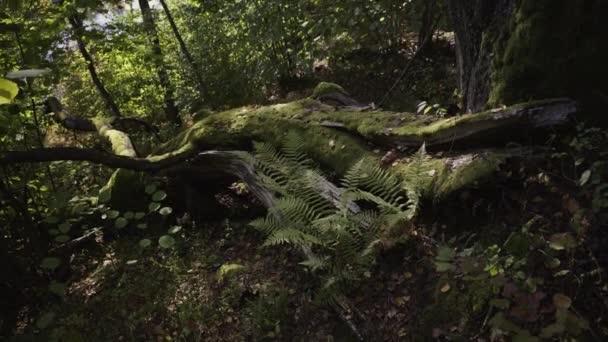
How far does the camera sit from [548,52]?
3.20 metres

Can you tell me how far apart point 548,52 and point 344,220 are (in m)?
1.95

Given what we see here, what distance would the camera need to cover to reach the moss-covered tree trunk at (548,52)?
305cm

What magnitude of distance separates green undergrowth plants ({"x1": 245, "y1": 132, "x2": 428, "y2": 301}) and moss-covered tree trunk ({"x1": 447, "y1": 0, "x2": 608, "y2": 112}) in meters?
0.92

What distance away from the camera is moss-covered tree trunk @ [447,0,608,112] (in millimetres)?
3049

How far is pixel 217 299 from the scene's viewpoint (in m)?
4.03

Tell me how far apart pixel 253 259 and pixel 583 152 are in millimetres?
3060

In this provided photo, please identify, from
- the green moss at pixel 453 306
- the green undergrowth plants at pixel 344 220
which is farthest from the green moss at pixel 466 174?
the green moss at pixel 453 306

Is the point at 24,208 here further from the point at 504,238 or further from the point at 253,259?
the point at 504,238

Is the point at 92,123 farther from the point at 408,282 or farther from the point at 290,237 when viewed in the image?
the point at 408,282

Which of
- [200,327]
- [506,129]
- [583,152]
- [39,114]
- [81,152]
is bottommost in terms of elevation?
[200,327]

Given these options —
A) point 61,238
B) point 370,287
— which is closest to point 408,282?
point 370,287

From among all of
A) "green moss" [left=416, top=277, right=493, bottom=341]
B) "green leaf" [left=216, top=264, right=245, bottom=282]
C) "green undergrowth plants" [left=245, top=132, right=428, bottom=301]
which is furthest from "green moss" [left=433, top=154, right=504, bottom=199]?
"green leaf" [left=216, top=264, right=245, bottom=282]

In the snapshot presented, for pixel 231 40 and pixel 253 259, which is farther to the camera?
pixel 231 40

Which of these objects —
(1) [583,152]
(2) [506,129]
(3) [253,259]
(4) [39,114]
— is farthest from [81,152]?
(1) [583,152]
